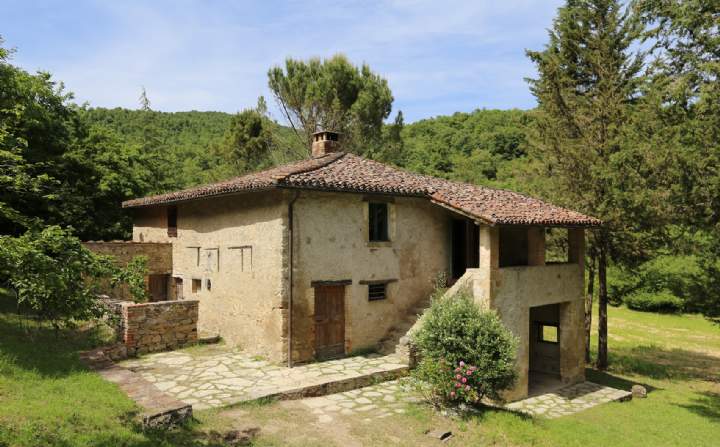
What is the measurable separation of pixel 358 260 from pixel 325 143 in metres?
5.41

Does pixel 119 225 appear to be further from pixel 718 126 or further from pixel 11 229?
pixel 718 126

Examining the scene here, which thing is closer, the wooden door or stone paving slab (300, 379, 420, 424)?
stone paving slab (300, 379, 420, 424)

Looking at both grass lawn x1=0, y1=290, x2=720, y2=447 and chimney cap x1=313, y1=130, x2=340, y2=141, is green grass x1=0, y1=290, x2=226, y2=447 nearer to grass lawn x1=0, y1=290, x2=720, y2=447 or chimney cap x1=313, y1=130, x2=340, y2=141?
grass lawn x1=0, y1=290, x2=720, y2=447

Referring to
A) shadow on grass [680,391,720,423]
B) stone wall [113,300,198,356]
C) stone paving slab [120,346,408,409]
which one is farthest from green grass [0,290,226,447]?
shadow on grass [680,391,720,423]

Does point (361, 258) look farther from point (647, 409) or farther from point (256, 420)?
point (647, 409)

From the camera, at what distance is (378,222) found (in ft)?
42.3

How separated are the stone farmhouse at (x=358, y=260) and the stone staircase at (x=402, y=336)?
39 millimetres

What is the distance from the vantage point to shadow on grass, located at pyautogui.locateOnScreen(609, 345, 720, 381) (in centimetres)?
1736

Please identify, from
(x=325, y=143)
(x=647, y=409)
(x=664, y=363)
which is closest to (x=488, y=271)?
(x=647, y=409)

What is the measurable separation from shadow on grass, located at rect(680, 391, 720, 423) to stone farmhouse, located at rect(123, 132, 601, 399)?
2.90 m

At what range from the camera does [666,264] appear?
3544 centimetres

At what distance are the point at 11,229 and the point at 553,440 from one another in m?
19.8

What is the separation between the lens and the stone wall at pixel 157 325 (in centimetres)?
1130

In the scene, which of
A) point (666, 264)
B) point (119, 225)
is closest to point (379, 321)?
point (119, 225)
